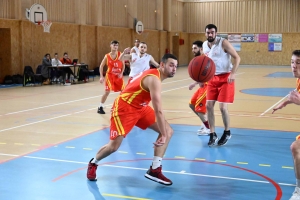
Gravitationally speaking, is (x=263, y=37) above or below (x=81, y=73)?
above

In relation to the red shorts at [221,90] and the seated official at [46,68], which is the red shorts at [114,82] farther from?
the seated official at [46,68]

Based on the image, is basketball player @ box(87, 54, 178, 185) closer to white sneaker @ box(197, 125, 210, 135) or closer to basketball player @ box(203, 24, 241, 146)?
basketball player @ box(203, 24, 241, 146)

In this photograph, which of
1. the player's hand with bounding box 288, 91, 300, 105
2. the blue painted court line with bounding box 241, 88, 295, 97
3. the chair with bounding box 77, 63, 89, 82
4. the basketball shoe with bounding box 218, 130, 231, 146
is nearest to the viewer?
the player's hand with bounding box 288, 91, 300, 105

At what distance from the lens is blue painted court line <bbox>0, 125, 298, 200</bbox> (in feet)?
15.7

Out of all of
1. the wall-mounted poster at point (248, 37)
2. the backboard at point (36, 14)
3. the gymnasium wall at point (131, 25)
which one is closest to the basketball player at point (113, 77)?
the backboard at point (36, 14)

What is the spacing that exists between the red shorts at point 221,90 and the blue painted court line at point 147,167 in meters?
0.80

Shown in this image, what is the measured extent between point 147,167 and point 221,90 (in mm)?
2067

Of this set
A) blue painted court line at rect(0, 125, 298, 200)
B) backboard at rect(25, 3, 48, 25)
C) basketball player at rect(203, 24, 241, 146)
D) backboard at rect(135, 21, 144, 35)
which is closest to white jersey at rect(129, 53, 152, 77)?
blue painted court line at rect(0, 125, 298, 200)

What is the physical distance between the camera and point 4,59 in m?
18.6

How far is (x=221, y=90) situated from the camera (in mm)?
7105

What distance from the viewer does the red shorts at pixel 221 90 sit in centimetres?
705

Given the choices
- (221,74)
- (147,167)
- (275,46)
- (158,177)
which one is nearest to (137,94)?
(158,177)

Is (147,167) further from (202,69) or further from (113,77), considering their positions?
(113,77)

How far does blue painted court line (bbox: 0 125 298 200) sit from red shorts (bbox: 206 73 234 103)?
0.80 meters
